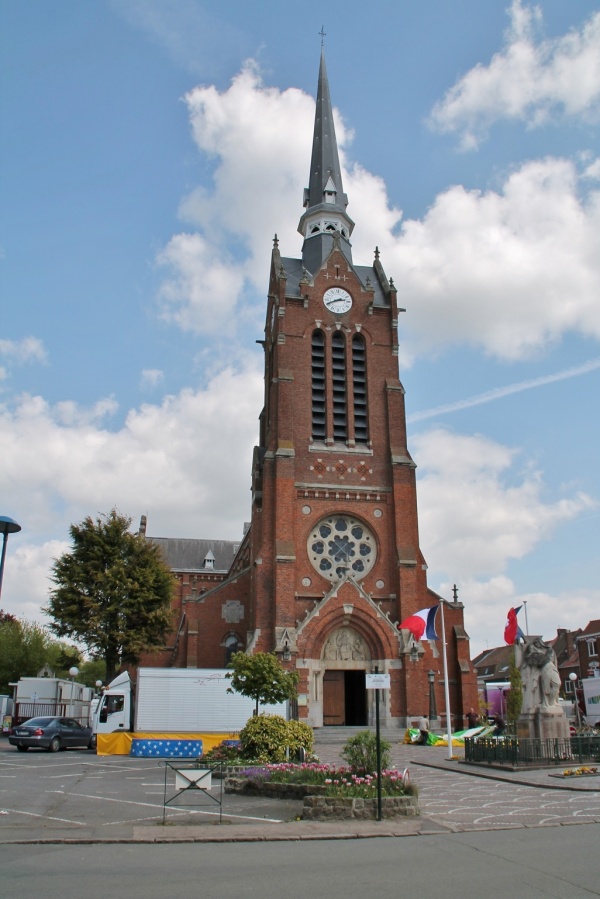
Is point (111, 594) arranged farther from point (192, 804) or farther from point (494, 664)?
point (494, 664)

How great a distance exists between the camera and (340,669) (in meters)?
37.6

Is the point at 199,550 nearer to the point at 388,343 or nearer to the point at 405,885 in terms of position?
the point at 388,343

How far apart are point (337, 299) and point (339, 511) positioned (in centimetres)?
1318

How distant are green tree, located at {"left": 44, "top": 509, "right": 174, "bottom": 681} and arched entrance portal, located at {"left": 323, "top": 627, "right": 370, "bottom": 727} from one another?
833 cm

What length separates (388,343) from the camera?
44688 mm

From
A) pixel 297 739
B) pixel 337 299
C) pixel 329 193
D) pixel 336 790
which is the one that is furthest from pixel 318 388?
pixel 336 790

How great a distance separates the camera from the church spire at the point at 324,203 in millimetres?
49000

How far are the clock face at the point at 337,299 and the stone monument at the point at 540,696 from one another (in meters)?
25.5

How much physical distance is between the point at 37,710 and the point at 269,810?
3186cm

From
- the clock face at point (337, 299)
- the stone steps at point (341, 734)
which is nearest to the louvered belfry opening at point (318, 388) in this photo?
the clock face at point (337, 299)

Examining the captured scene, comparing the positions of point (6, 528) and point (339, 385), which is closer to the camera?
point (6, 528)

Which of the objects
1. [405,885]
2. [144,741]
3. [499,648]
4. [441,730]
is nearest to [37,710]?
[144,741]

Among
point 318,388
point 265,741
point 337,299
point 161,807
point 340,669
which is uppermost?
point 337,299

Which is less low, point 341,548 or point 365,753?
point 341,548
